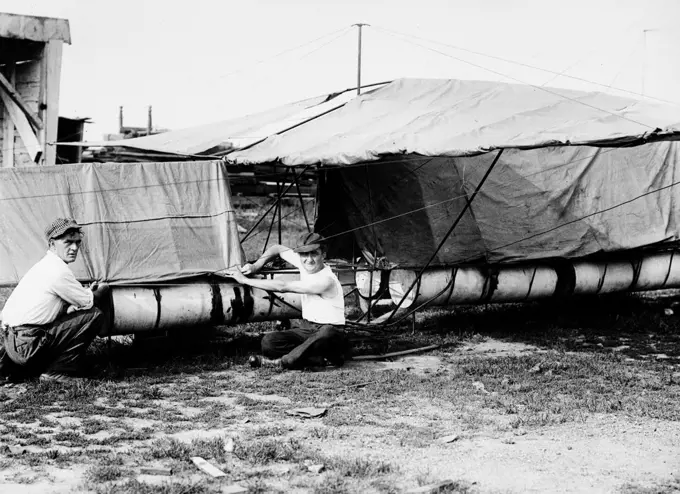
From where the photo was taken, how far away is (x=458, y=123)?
10469mm

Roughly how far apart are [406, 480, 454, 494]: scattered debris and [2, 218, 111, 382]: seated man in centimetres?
418

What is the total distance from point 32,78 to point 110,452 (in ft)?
40.7

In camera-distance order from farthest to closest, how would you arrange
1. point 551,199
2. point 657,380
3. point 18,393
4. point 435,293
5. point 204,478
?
point 551,199 < point 435,293 < point 657,380 < point 18,393 < point 204,478

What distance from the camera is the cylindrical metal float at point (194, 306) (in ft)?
30.9

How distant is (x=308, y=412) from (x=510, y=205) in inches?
234

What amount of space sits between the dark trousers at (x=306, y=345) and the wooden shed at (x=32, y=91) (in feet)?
29.4

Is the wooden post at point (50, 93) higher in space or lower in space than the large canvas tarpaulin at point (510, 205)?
higher

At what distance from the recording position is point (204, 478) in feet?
18.7

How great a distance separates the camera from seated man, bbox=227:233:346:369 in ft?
31.1

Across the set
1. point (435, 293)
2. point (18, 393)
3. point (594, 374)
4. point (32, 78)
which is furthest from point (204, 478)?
point (32, 78)

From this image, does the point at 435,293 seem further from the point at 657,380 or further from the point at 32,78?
the point at 32,78

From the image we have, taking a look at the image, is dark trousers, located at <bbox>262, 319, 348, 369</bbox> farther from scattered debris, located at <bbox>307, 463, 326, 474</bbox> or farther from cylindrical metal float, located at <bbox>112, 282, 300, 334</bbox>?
scattered debris, located at <bbox>307, 463, 326, 474</bbox>

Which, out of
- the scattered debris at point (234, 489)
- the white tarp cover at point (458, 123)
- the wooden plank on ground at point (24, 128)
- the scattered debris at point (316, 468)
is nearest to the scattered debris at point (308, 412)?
the scattered debris at point (316, 468)

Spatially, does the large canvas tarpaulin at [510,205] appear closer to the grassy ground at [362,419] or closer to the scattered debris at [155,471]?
the grassy ground at [362,419]
